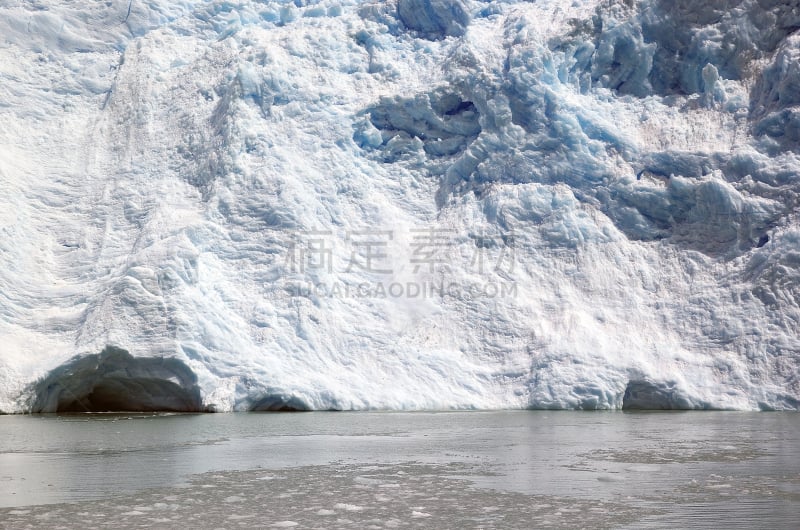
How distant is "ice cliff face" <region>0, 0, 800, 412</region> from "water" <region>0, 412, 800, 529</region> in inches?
129

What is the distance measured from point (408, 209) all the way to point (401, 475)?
492 inches

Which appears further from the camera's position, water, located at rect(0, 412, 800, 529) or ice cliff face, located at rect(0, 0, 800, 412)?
ice cliff face, located at rect(0, 0, 800, 412)

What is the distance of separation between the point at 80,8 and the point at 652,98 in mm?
13203

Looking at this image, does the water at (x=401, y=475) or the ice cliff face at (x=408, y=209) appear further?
the ice cliff face at (x=408, y=209)

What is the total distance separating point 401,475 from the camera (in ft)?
25.8

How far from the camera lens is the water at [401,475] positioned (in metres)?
6.00

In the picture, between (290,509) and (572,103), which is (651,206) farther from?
(290,509)

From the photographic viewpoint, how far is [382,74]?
21.4 m

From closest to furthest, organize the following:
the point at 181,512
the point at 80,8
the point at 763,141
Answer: the point at 181,512 < the point at 763,141 < the point at 80,8

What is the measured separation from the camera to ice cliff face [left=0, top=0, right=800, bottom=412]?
53.7 ft

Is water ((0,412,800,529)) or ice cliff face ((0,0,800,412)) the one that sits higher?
ice cliff face ((0,0,800,412))

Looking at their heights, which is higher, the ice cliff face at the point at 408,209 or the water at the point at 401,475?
the ice cliff face at the point at 408,209

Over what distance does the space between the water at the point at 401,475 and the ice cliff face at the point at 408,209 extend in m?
3.27

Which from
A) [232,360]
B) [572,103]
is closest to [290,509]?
[232,360]
